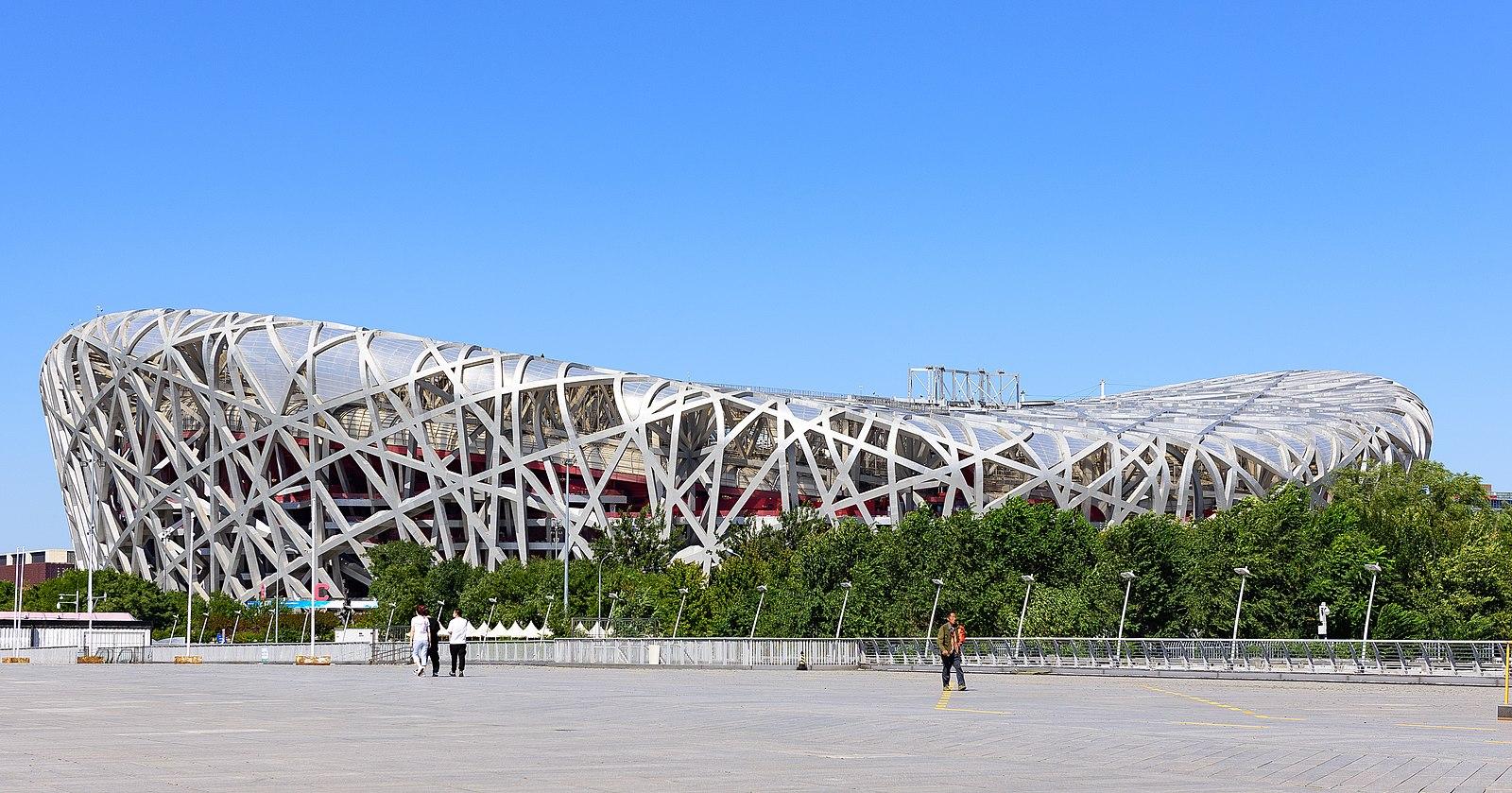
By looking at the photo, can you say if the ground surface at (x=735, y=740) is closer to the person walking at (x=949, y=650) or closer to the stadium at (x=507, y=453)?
the person walking at (x=949, y=650)

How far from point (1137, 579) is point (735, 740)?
48.8 m

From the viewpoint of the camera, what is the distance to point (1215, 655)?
4766 centimetres

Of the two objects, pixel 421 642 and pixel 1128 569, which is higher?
pixel 1128 569

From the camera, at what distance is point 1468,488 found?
8762cm

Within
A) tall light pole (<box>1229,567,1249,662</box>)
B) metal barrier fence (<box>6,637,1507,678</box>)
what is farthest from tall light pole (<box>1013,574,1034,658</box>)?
tall light pole (<box>1229,567,1249,662</box>)

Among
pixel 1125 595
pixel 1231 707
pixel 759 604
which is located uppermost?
pixel 1125 595

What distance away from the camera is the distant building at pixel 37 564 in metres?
176

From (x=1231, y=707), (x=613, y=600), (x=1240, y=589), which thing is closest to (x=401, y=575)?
(x=613, y=600)

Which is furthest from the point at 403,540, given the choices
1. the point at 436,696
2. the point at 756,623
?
the point at 436,696

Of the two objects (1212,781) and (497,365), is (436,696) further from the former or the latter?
(497,365)

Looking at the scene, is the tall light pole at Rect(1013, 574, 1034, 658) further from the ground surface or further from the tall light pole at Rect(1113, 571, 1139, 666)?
the ground surface

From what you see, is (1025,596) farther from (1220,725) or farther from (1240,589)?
(1220,725)

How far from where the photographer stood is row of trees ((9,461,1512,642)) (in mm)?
64375

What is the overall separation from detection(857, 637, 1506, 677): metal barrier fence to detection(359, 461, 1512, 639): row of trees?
1022 centimetres
